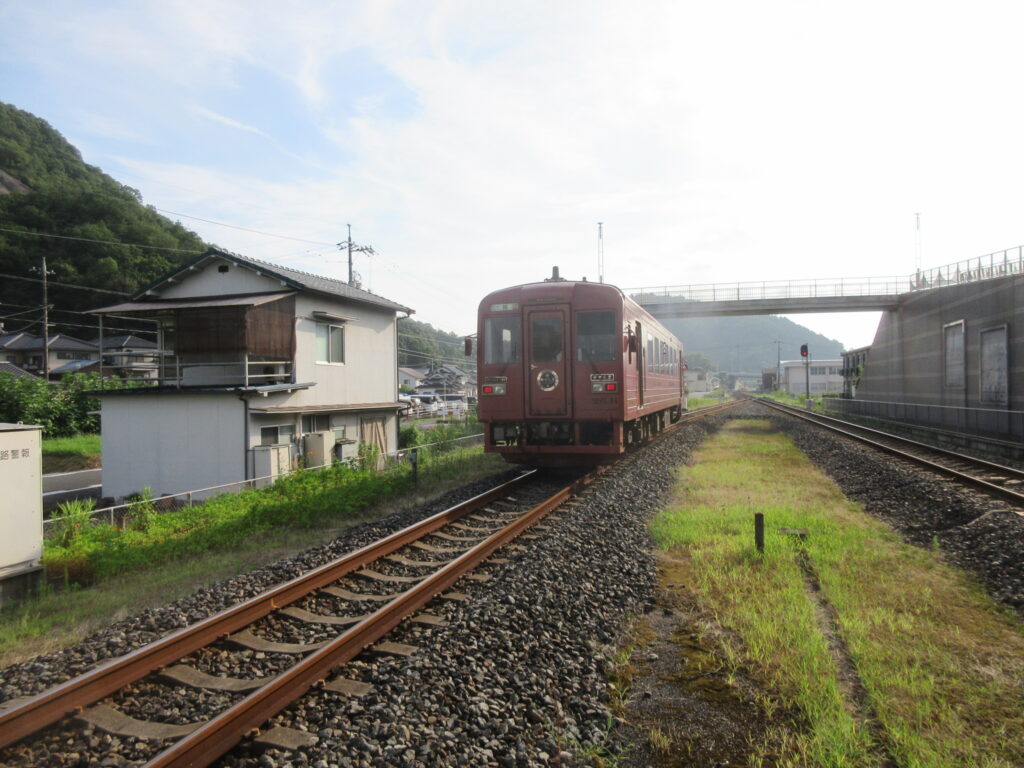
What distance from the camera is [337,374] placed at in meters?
16.6

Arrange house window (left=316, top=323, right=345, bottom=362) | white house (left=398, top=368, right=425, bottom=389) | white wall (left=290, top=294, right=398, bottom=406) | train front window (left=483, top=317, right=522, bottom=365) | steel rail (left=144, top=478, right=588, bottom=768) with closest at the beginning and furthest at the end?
1. steel rail (left=144, top=478, right=588, bottom=768)
2. train front window (left=483, top=317, right=522, bottom=365)
3. white wall (left=290, top=294, right=398, bottom=406)
4. house window (left=316, top=323, right=345, bottom=362)
5. white house (left=398, top=368, right=425, bottom=389)

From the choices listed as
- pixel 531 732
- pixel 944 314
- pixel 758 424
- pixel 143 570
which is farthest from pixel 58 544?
pixel 944 314

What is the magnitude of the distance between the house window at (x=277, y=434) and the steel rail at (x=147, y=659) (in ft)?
29.5

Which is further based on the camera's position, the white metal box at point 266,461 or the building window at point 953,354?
the building window at point 953,354

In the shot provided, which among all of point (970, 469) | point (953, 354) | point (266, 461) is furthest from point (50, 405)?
point (953, 354)

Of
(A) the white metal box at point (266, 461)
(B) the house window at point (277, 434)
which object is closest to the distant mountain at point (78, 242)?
(B) the house window at point (277, 434)

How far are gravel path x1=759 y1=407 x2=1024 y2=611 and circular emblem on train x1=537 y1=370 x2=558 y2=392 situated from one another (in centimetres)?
507

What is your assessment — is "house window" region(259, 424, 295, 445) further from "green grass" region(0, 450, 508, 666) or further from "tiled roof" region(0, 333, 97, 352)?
"tiled roof" region(0, 333, 97, 352)

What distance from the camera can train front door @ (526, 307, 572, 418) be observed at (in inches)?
419

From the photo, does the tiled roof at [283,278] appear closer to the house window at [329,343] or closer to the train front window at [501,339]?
the house window at [329,343]

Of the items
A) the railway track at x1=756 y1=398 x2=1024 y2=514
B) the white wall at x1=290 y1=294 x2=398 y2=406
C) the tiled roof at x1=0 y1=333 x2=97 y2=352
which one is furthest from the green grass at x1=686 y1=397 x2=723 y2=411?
the tiled roof at x1=0 y1=333 x2=97 y2=352

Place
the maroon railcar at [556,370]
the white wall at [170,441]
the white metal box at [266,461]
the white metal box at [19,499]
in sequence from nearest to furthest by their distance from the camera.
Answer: the white metal box at [19,499], the maroon railcar at [556,370], the white metal box at [266,461], the white wall at [170,441]

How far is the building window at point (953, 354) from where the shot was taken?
20.8 metres

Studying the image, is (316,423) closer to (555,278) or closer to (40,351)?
(555,278)
